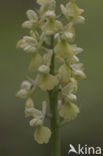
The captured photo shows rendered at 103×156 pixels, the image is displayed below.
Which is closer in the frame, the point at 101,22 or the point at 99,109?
the point at 99,109

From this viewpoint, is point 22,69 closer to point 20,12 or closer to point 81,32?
point 81,32

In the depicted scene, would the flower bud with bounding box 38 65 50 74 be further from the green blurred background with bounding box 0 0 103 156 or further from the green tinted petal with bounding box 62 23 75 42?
the green blurred background with bounding box 0 0 103 156

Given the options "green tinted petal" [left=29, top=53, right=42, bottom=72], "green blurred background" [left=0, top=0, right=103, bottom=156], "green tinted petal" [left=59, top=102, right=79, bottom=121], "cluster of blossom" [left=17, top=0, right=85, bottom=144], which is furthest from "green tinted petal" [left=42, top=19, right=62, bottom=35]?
"green blurred background" [left=0, top=0, right=103, bottom=156]

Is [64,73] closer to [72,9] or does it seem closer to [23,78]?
[72,9]

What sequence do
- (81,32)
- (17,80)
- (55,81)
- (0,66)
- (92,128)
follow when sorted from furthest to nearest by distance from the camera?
(81,32) < (0,66) < (17,80) < (92,128) < (55,81)

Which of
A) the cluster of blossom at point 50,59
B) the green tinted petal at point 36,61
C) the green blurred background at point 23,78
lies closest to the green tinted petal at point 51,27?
the cluster of blossom at point 50,59

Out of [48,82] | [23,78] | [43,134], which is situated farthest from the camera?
[23,78]

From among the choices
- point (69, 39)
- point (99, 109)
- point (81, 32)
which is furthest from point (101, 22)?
point (69, 39)

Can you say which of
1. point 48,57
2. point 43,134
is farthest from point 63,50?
point 43,134
